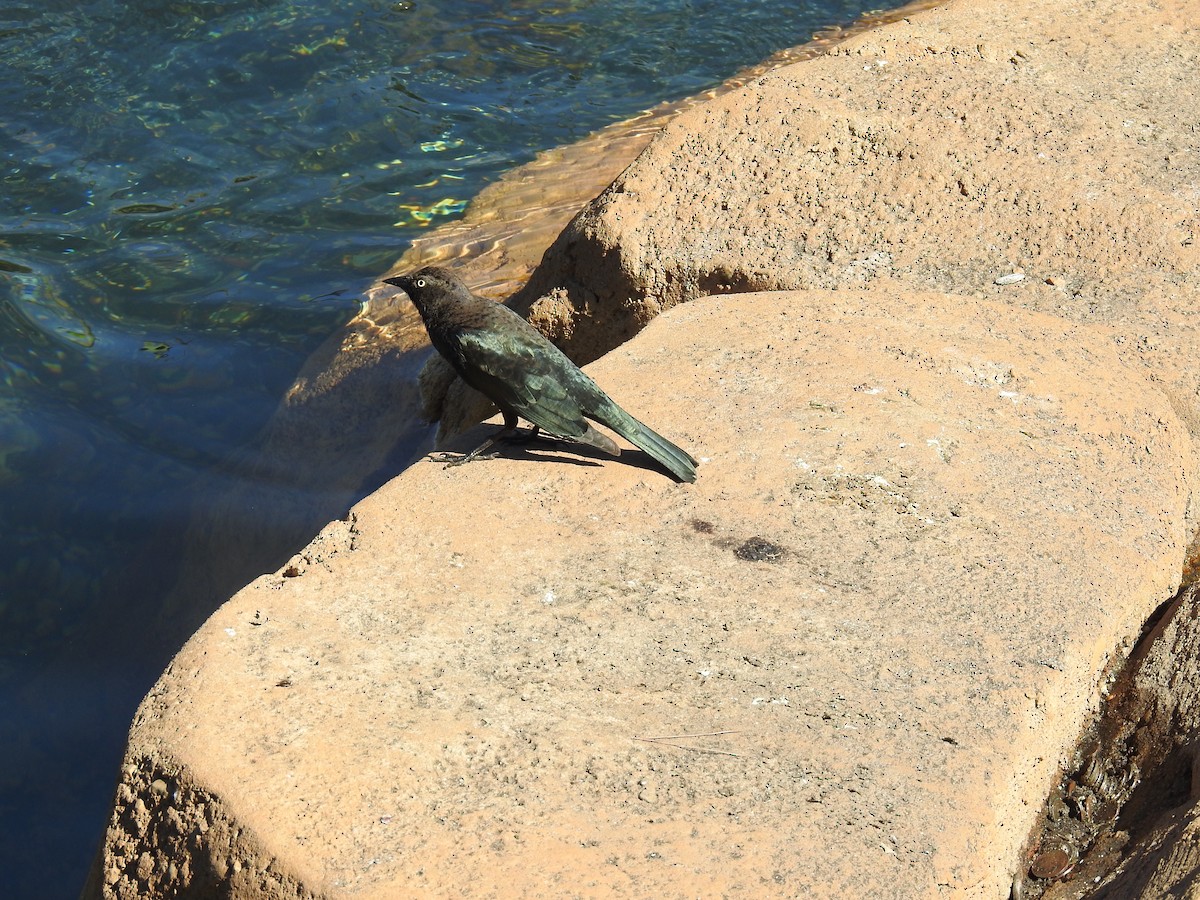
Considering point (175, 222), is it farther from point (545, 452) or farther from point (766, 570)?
point (766, 570)

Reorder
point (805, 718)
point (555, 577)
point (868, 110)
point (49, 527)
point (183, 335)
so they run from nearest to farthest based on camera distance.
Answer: point (805, 718) < point (555, 577) < point (868, 110) < point (49, 527) < point (183, 335)

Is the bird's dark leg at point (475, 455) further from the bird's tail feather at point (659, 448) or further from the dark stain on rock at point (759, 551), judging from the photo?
the dark stain on rock at point (759, 551)

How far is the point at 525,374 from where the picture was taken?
470 centimetres

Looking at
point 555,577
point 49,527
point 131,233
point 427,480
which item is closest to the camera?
point 555,577

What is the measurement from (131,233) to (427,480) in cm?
621

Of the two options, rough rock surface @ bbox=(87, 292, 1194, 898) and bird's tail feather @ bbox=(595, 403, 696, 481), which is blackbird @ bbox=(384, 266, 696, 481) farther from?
rough rock surface @ bbox=(87, 292, 1194, 898)

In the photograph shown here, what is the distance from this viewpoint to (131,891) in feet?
10.1

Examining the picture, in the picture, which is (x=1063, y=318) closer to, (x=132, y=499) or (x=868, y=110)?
(x=868, y=110)

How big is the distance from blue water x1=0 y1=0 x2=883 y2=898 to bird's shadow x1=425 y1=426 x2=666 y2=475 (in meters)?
2.51

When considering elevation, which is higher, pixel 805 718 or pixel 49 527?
pixel 805 718

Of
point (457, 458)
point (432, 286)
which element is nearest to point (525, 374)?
point (457, 458)

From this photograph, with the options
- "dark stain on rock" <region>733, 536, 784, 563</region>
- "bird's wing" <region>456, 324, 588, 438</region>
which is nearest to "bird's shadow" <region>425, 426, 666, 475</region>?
"bird's wing" <region>456, 324, 588, 438</region>

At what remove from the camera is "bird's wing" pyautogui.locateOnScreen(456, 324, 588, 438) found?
455 cm

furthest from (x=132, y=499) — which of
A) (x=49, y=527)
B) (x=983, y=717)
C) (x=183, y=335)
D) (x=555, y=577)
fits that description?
(x=983, y=717)
